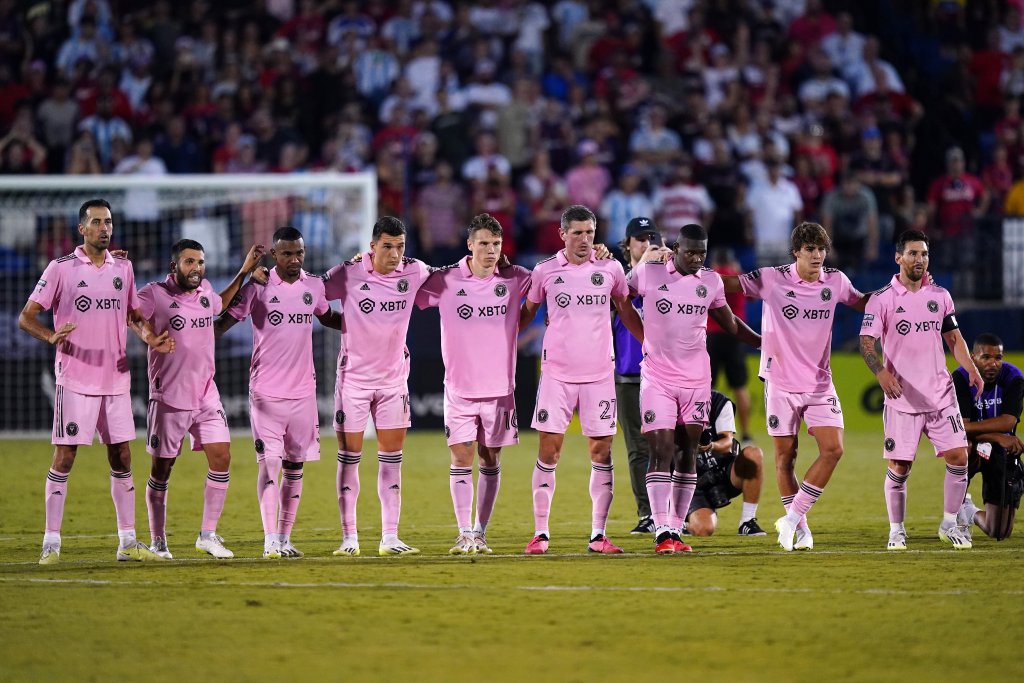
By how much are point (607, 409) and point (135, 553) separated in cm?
313

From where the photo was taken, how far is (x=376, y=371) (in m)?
9.75

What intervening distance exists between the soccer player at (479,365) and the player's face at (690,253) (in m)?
1.05

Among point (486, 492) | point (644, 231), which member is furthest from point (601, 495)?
point (644, 231)

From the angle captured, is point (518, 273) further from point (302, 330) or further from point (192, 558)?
point (192, 558)

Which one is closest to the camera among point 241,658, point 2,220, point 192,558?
point 241,658

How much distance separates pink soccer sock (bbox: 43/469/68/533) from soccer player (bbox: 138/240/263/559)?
1.74ft

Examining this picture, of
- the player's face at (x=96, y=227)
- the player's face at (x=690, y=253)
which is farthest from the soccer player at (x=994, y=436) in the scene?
the player's face at (x=96, y=227)

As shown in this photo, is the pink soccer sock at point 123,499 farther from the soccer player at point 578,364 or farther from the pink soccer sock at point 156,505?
the soccer player at point 578,364

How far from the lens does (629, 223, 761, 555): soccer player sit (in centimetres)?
980

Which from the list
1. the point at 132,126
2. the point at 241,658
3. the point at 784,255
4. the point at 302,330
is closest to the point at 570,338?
the point at 302,330

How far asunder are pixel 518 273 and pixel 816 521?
128 inches

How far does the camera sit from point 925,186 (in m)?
22.0

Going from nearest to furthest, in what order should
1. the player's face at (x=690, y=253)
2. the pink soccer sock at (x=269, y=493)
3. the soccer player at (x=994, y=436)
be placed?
the pink soccer sock at (x=269, y=493) → the player's face at (x=690, y=253) → the soccer player at (x=994, y=436)

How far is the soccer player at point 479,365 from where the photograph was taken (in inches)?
384
